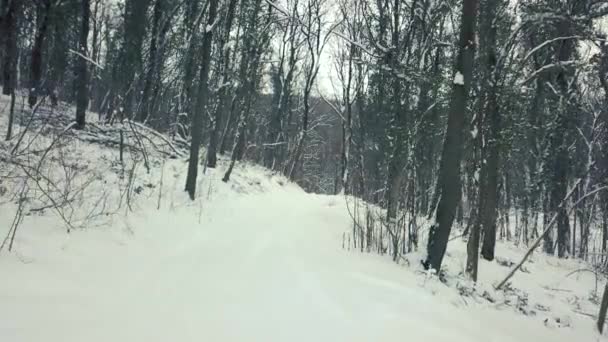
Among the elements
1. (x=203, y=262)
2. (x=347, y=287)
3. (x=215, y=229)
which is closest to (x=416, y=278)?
(x=347, y=287)

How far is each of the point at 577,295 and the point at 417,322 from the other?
709 cm

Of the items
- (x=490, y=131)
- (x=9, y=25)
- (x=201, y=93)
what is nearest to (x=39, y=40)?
(x=9, y=25)

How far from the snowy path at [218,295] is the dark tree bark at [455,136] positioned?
84 cm

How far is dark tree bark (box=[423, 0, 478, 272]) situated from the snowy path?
0.84m

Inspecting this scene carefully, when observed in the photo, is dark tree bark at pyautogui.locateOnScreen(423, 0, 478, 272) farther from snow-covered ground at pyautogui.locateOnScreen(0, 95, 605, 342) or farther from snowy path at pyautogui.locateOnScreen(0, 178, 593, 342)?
snowy path at pyautogui.locateOnScreen(0, 178, 593, 342)

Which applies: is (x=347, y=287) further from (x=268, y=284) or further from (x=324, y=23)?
(x=324, y=23)

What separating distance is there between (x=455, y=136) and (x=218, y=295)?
4496mm

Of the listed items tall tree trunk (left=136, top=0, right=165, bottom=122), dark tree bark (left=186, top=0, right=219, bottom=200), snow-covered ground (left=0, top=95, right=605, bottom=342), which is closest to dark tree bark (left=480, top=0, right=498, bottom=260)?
snow-covered ground (left=0, top=95, right=605, bottom=342)

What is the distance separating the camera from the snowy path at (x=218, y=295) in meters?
2.96

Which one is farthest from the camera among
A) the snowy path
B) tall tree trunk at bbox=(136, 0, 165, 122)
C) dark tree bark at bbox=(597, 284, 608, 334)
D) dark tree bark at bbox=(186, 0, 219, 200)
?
tall tree trunk at bbox=(136, 0, 165, 122)

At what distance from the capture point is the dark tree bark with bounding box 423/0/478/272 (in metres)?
6.12

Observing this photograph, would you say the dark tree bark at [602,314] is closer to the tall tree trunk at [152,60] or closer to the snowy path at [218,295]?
the snowy path at [218,295]

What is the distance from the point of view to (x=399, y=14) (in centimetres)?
1348

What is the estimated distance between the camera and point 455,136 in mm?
6121
